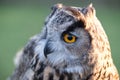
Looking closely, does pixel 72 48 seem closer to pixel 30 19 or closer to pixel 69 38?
pixel 69 38

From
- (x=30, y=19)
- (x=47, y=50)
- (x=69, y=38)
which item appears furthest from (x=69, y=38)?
(x=30, y=19)

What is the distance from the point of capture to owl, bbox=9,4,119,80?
4094 mm

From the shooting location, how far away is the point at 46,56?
428 centimetres

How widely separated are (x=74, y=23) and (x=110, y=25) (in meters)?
7.47

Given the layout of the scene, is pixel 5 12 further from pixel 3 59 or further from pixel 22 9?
pixel 3 59

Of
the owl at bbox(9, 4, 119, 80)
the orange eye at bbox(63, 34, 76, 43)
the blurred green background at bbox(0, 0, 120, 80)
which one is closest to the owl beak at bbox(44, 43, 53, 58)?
the owl at bbox(9, 4, 119, 80)

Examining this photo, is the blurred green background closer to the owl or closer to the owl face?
the owl

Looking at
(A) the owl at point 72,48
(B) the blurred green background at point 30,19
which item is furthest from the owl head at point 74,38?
(B) the blurred green background at point 30,19

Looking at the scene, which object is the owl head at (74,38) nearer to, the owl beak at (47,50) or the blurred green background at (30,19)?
the owl beak at (47,50)

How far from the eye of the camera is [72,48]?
→ 164 inches

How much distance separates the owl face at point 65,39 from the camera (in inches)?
161

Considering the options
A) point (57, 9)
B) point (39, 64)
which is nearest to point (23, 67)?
point (39, 64)

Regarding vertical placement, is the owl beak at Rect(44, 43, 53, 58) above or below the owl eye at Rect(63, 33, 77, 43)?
below

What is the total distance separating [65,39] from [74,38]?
0.19 feet
